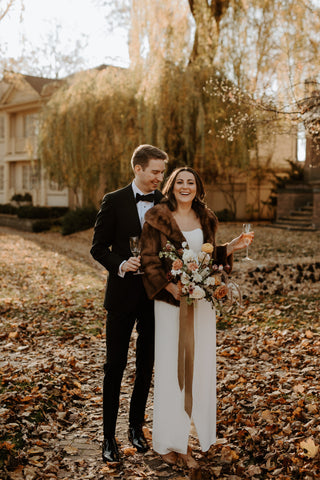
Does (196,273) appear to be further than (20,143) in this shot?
No

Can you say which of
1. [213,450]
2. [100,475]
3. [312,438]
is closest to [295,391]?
[312,438]

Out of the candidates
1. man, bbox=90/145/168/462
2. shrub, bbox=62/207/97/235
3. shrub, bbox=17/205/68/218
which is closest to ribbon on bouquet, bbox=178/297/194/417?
man, bbox=90/145/168/462

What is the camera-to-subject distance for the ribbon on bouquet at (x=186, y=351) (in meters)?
3.52

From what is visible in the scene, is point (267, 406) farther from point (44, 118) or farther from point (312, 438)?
point (44, 118)

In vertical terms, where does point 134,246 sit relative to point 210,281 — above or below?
above

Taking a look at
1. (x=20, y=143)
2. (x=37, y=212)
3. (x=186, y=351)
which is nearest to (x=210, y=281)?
(x=186, y=351)

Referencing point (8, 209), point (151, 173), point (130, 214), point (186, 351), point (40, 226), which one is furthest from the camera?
point (8, 209)

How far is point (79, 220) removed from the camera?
69.7ft

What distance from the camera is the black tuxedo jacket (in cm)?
370

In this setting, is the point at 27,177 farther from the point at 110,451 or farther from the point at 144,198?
the point at 110,451

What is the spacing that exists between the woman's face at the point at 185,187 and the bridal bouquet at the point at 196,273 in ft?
1.11

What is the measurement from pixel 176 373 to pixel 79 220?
59.2ft

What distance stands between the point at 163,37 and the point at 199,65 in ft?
4.62

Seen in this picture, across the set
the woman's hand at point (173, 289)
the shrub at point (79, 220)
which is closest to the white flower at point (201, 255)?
the woman's hand at point (173, 289)
